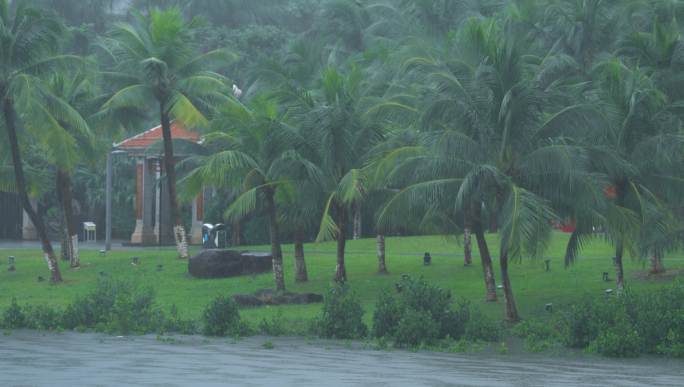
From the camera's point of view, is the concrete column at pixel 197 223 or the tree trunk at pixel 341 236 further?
the concrete column at pixel 197 223

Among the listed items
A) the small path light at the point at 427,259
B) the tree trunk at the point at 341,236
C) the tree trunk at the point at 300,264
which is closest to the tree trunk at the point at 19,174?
the tree trunk at the point at 300,264

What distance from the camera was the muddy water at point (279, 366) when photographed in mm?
14133

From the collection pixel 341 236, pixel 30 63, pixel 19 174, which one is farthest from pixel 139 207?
pixel 341 236

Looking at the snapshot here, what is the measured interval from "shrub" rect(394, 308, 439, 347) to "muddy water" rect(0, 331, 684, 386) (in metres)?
0.91

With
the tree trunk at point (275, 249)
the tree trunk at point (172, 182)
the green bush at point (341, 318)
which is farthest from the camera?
the tree trunk at point (172, 182)

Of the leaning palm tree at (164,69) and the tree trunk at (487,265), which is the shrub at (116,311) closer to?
the tree trunk at (487,265)

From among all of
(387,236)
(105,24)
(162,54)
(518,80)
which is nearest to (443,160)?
(518,80)

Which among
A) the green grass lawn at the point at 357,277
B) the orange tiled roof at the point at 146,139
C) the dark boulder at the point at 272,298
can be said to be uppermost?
the orange tiled roof at the point at 146,139

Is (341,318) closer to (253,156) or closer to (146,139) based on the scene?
(253,156)

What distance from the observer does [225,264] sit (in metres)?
31.3

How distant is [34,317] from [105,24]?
43824mm

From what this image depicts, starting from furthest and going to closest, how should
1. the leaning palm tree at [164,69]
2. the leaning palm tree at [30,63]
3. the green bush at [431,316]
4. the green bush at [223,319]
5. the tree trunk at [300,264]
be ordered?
the leaning palm tree at [164,69] < the tree trunk at [300,264] < the leaning palm tree at [30,63] < the green bush at [223,319] < the green bush at [431,316]

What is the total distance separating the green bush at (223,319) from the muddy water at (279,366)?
0.62m

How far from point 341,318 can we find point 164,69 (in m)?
14.4
